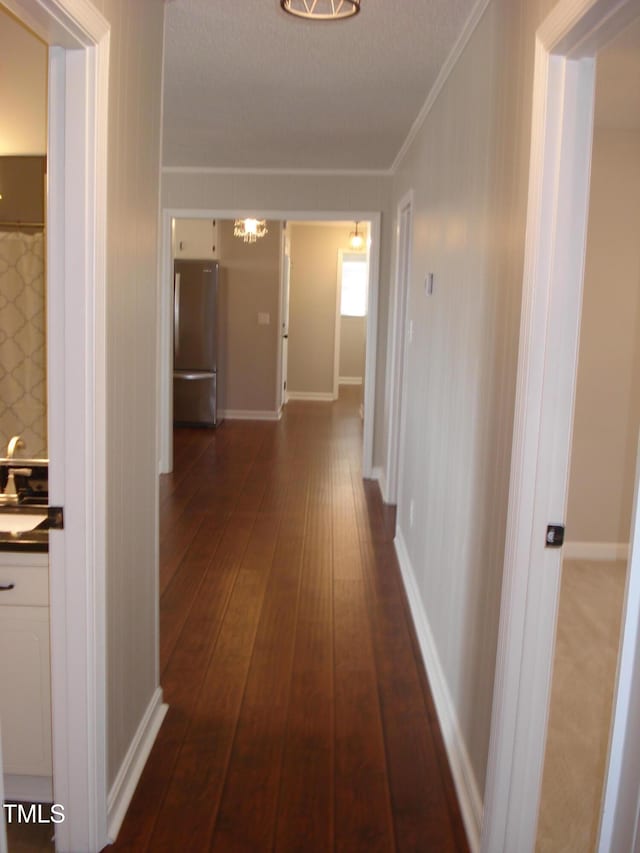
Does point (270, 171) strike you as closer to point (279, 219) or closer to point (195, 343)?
point (279, 219)

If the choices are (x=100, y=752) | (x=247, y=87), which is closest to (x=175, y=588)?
(x=100, y=752)

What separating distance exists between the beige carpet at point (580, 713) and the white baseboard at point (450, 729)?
0.22 metres

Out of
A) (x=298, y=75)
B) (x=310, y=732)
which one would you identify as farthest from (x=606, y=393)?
(x=310, y=732)

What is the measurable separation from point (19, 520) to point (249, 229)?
21.1 feet

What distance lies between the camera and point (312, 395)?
37.5 ft

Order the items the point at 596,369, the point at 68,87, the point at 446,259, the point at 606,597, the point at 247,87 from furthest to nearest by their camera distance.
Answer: the point at 596,369, the point at 606,597, the point at 247,87, the point at 446,259, the point at 68,87

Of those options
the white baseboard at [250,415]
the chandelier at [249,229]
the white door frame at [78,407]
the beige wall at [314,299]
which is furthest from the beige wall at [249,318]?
the white door frame at [78,407]

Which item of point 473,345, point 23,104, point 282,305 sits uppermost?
point 23,104

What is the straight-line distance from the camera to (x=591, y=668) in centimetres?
318

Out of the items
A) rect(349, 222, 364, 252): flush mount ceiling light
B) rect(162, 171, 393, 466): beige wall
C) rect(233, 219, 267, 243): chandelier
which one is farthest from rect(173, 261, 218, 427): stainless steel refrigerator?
rect(349, 222, 364, 252): flush mount ceiling light

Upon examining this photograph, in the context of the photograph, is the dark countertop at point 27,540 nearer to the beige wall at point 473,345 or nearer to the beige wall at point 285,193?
the beige wall at point 473,345

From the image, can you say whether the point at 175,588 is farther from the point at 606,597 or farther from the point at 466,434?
the point at 606,597

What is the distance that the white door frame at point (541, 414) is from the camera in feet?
5.39

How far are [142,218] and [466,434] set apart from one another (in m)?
1.25
